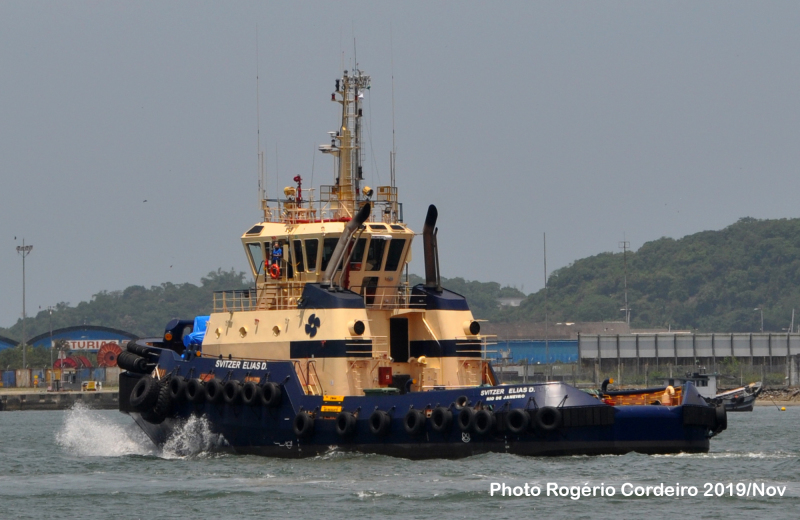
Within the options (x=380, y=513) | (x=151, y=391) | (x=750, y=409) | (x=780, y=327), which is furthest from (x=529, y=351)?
(x=380, y=513)

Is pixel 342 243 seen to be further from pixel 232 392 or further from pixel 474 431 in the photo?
pixel 474 431

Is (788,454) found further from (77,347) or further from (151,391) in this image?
(77,347)

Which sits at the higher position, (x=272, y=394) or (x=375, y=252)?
(x=375, y=252)

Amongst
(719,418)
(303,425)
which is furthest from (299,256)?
→ (719,418)

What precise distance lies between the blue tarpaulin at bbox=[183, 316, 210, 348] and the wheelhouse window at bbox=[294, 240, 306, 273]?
3.01 meters

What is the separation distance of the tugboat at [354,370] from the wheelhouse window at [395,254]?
31 mm

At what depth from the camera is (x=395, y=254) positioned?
1008 inches

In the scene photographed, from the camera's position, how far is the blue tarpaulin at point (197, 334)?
27.6m

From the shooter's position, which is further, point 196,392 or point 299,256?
point 299,256

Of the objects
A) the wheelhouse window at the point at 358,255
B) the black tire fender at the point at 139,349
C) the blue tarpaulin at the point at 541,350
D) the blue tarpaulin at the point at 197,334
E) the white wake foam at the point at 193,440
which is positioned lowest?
the blue tarpaulin at the point at 541,350

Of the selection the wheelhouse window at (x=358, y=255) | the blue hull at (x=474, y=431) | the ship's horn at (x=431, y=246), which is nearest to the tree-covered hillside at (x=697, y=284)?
the ship's horn at (x=431, y=246)

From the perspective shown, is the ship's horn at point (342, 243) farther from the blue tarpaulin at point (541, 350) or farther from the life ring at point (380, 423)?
the blue tarpaulin at point (541, 350)

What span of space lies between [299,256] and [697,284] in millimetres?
116775

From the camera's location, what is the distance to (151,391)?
2534 centimetres
